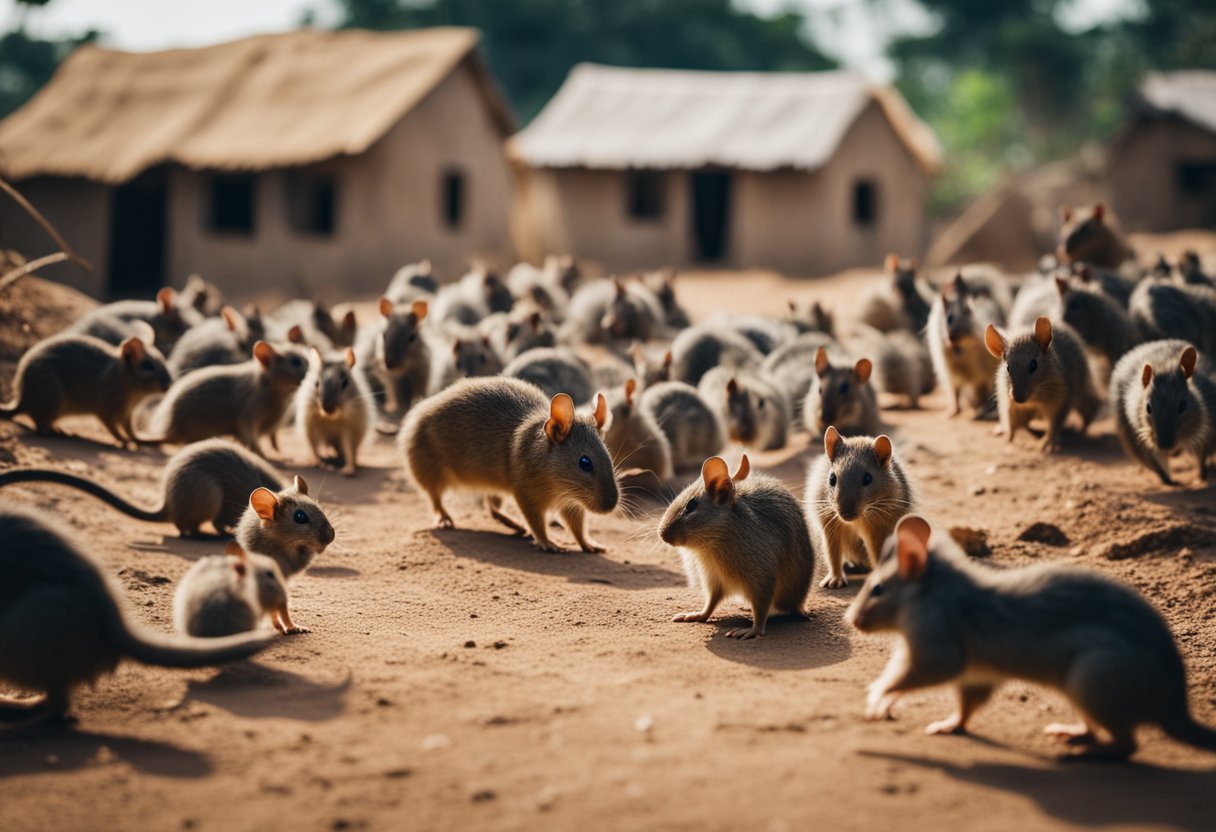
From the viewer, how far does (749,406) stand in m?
10.4

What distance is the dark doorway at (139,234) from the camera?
26000 millimetres

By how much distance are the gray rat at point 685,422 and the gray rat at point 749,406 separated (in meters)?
0.13

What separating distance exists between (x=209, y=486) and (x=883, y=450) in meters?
3.86

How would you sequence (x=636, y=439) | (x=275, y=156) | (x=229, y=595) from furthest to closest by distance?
(x=275, y=156)
(x=636, y=439)
(x=229, y=595)

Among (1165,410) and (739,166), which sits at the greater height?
(739,166)

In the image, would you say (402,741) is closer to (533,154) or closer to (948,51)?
(533,154)

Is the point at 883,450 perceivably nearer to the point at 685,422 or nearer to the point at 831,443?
the point at 831,443

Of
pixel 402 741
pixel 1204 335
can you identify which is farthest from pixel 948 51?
pixel 402 741

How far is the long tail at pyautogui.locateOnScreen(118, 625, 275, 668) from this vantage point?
16.8ft

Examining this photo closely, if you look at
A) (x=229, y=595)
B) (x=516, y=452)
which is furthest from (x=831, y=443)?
(x=229, y=595)

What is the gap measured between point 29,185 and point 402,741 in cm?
2207

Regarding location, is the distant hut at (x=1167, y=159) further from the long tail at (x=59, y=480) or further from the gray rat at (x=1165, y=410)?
the long tail at (x=59, y=480)

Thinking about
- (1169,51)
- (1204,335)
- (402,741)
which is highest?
(1169,51)

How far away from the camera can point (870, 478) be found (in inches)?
274
